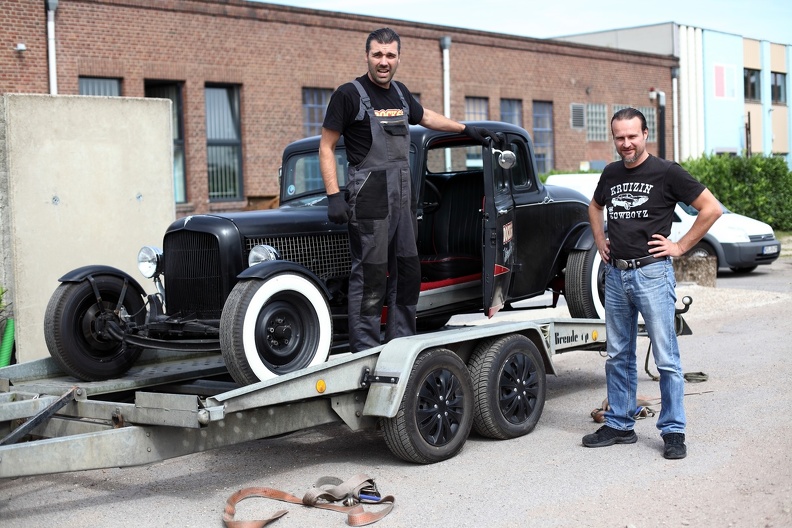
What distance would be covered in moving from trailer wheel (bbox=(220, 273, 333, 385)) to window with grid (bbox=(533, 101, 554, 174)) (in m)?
29.4

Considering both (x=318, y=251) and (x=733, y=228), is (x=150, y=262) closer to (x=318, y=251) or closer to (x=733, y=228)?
(x=318, y=251)

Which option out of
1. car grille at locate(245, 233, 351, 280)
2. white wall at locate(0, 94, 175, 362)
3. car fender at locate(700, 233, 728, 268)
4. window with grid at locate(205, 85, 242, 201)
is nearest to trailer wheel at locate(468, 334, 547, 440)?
car grille at locate(245, 233, 351, 280)

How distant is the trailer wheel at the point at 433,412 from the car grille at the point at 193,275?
1.47m

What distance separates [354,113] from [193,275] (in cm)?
156

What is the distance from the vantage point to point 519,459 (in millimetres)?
6410

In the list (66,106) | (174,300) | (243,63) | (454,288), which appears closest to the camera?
(174,300)

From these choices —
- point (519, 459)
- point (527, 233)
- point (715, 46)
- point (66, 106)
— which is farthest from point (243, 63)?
point (715, 46)

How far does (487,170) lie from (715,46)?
134ft

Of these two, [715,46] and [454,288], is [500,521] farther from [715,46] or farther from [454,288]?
[715,46]

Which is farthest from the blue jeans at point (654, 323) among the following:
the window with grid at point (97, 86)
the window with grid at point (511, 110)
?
the window with grid at point (511, 110)

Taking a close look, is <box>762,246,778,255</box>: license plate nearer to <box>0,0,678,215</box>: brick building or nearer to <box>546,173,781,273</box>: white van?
<box>546,173,781,273</box>: white van

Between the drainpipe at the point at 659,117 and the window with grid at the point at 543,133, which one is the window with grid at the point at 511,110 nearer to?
the window with grid at the point at 543,133

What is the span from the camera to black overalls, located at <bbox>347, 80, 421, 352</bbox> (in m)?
6.37

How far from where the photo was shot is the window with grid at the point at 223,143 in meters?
25.5
